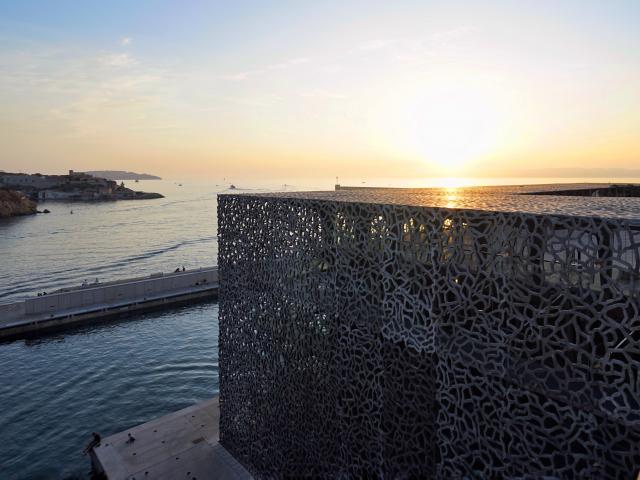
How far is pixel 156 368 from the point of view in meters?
24.4

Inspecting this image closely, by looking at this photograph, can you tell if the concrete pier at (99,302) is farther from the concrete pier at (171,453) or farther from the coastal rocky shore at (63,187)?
the coastal rocky shore at (63,187)

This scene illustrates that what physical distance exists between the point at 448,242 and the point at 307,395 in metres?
5.99

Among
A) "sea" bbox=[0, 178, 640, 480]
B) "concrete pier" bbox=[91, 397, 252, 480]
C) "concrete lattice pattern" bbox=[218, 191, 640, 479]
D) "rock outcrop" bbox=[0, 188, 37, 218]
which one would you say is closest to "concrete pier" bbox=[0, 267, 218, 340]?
"sea" bbox=[0, 178, 640, 480]

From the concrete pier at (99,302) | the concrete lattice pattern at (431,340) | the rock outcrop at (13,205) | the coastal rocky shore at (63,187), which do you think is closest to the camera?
the concrete lattice pattern at (431,340)

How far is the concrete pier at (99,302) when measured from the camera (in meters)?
29.9

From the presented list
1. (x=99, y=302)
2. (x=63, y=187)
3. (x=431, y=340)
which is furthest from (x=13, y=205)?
(x=431, y=340)

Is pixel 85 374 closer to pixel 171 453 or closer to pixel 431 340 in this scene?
pixel 171 453

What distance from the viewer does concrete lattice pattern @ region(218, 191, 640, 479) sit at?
240 inches

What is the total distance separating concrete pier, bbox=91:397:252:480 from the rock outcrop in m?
99.3

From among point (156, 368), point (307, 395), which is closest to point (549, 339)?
point (307, 395)

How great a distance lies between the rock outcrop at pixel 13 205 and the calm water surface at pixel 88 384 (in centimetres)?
8267

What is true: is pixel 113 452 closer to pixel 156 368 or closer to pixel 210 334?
pixel 156 368

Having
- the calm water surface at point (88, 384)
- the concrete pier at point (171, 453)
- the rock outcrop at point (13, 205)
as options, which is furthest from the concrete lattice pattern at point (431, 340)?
the rock outcrop at point (13, 205)

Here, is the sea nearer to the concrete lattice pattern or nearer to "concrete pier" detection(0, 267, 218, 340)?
"concrete pier" detection(0, 267, 218, 340)
